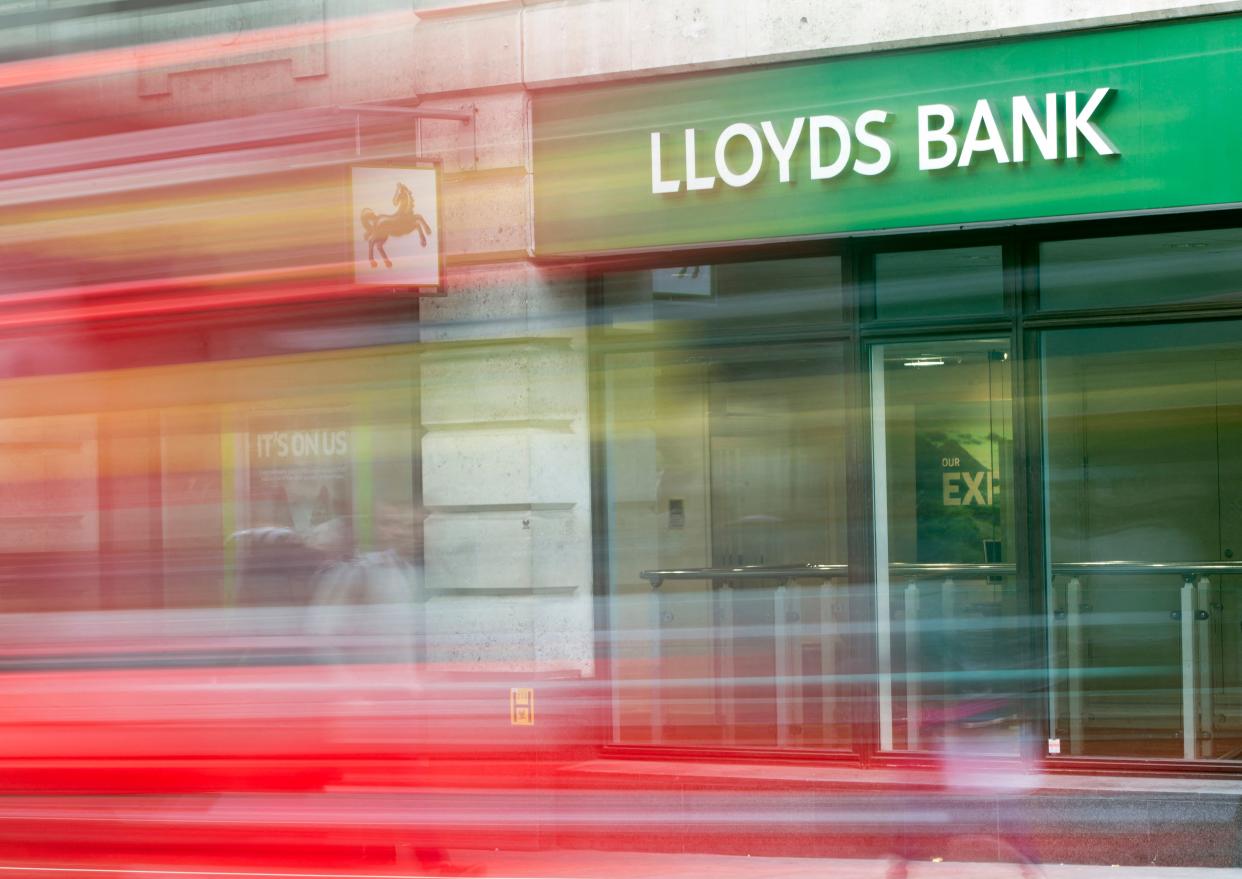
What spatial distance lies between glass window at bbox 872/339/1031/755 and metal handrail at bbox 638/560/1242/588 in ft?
0.04

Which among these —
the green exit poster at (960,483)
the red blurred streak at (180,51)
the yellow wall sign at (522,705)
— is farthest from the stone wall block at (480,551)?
the red blurred streak at (180,51)

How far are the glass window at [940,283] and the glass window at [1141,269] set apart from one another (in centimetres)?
27

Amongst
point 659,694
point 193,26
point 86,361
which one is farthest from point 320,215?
point 659,694

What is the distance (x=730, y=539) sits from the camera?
978 centimetres

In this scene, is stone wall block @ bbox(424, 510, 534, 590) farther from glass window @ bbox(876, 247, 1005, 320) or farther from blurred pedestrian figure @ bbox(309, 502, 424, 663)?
glass window @ bbox(876, 247, 1005, 320)

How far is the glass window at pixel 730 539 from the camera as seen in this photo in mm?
9578

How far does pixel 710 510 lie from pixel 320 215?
10.3ft

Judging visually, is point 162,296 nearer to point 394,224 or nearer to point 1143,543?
point 394,224

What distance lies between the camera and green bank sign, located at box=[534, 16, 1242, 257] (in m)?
8.59

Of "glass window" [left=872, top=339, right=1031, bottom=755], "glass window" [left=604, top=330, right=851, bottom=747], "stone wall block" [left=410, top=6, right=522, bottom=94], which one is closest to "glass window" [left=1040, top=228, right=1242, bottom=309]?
"glass window" [left=872, top=339, right=1031, bottom=755]

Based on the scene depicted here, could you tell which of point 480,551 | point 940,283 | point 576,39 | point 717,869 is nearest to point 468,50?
point 576,39

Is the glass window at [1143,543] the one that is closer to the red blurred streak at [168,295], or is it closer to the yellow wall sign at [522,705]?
the yellow wall sign at [522,705]

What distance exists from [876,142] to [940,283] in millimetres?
867

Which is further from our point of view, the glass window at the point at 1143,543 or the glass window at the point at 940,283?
the glass window at the point at 940,283
